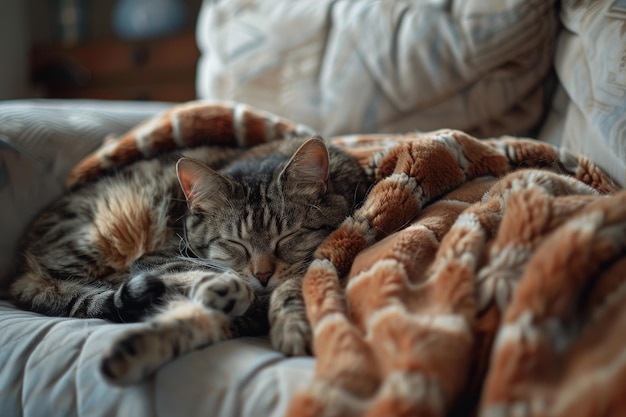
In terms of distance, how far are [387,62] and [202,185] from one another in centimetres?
69

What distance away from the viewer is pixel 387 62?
59.3 inches

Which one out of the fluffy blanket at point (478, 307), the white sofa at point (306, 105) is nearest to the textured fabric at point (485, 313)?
the fluffy blanket at point (478, 307)

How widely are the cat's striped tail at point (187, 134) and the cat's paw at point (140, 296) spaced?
1.66 feet

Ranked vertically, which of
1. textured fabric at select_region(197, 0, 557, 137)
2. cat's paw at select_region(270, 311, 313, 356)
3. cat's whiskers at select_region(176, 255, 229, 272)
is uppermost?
textured fabric at select_region(197, 0, 557, 137)

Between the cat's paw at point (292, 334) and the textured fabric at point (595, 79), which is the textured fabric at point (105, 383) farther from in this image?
the textured fabric at point (595, 79)

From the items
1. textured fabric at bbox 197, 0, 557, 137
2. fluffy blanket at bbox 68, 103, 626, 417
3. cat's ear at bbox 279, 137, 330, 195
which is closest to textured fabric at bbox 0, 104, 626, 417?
fluffy blanket at bbox 68, 103, 626, 417

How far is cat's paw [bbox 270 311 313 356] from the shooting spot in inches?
32.8

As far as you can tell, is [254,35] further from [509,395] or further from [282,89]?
[509,395]

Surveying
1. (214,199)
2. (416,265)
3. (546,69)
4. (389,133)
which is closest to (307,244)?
(214,199)

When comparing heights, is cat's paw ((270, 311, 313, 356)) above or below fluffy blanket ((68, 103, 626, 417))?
below

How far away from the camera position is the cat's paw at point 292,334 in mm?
832

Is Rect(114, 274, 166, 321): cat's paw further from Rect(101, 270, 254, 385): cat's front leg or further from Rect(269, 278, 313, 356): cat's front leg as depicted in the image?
Rect(269, 278, 313, 356): cat's front leg

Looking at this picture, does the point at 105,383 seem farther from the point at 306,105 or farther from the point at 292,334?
the point at 306,105

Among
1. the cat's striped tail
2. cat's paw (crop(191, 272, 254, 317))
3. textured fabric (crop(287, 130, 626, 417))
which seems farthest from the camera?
the cat's striped tail
